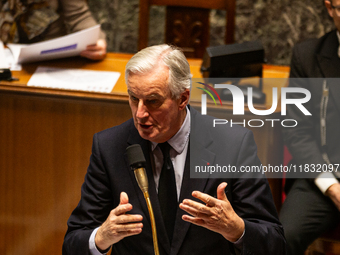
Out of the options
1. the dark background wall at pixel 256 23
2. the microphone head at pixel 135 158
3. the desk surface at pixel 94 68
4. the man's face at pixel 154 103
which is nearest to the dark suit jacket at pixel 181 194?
the man's face at pixel 154 103

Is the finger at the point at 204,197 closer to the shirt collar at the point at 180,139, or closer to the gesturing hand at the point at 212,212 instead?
the gesturing hand at the point at 212,212

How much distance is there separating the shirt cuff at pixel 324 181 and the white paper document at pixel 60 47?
137 centimetres

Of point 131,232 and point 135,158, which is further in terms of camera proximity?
point 131,232

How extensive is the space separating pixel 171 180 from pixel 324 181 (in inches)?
37.7

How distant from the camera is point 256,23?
359 cm

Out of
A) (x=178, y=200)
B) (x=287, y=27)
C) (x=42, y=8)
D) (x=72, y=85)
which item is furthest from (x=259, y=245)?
(x=287, y=27)

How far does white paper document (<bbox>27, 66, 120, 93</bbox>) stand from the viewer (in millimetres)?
2137

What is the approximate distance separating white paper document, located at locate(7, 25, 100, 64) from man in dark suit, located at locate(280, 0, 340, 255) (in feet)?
3.56

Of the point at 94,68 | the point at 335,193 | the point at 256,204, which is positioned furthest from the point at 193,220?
the point at 94,68

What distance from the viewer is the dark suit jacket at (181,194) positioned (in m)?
1.50

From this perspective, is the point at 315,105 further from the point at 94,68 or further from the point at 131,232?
the point at 131,232

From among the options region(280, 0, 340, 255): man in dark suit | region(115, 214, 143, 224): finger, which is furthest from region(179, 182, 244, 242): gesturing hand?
region(280, 0, 340, 255): man in dark suit

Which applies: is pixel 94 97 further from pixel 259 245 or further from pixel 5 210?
pixel 259 245

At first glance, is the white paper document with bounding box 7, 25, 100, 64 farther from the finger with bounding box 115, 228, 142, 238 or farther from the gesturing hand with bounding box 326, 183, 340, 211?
the gesturing hand with bounding box 326, 183, 340, 211
